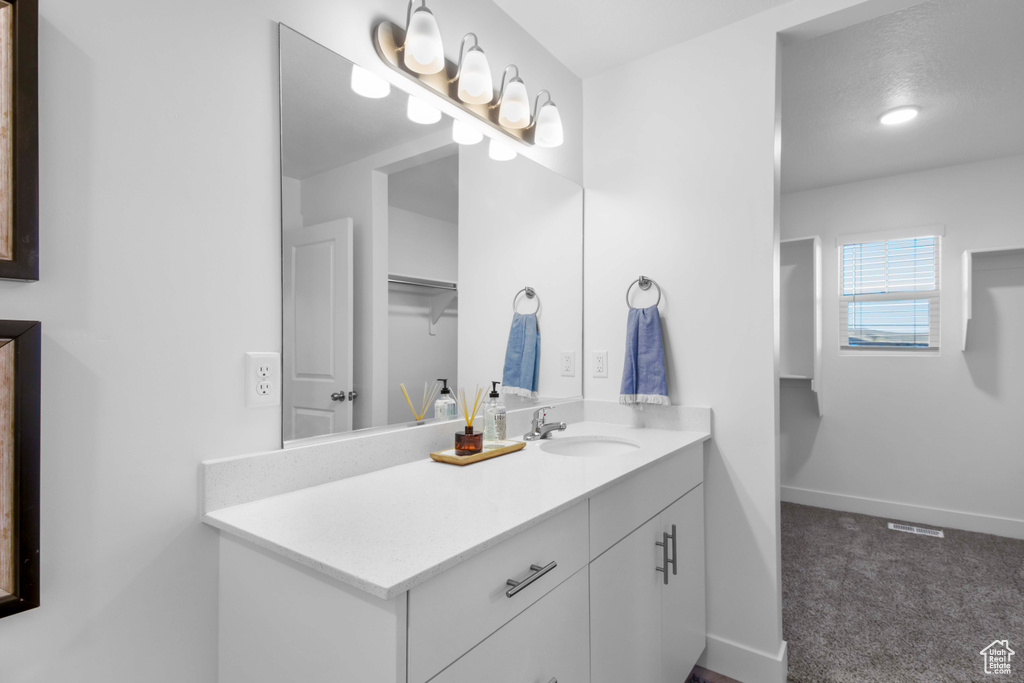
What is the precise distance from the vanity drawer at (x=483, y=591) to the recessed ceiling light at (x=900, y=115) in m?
2.75

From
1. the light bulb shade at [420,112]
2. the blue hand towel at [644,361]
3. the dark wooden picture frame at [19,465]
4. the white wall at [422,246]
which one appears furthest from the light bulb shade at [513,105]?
the dark wooden picture frame at [19,465]

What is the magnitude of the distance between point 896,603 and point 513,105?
2704 mm

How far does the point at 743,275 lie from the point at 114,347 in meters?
1.82

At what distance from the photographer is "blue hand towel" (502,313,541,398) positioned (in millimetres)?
1921

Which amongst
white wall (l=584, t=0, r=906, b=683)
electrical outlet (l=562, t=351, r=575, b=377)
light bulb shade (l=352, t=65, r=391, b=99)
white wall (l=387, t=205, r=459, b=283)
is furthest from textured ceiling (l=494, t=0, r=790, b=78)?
electrical outlet (l=562, t=351, r=575, b=377)

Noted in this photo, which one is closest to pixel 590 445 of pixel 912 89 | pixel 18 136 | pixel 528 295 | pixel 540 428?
pixel 540 428

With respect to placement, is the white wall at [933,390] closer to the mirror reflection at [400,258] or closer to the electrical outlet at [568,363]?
the electrical outlet at [568,363]

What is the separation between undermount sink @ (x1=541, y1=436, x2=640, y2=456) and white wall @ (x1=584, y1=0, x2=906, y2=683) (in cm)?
34

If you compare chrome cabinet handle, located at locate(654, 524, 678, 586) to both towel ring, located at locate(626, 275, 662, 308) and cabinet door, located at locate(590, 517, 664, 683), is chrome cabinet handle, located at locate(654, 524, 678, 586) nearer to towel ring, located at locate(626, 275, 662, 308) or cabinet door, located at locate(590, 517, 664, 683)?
cabinet door, located at locate(590, 517, 664, 683)

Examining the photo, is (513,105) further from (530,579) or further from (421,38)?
(530,579)

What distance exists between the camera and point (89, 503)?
0.87 metres

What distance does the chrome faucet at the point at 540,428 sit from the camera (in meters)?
1.84

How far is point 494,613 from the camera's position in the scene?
0.89 m

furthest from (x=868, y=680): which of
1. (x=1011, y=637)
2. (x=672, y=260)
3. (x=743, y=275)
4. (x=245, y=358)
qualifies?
(x=245, y=358)
